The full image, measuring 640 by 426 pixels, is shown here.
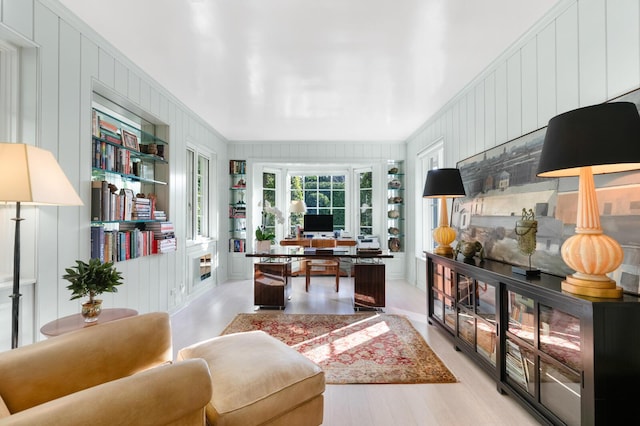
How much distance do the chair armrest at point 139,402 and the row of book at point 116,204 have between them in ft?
6.77

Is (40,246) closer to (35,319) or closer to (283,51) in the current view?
(35,319)

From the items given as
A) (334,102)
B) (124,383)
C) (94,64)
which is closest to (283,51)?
(334,102)

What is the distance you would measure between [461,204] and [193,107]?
3.58m

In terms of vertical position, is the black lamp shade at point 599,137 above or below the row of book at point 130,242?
above

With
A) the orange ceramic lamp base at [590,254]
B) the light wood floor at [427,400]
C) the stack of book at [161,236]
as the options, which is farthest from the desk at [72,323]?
the orange ceramic lamp base at [590,254]

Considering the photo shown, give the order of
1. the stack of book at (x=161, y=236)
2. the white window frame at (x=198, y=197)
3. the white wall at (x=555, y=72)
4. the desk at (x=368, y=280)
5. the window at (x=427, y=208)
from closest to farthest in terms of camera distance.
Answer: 1. the white wall at (x=555, y=72)
2. the stack of book at (x=161, y=236)
3. the desk at (x=368, y=280)
4. the white window frame at (x=198, y=197)
5. the window at (x=427, y=208)

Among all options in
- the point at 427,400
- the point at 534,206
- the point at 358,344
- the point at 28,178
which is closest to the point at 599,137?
the point at 534,206

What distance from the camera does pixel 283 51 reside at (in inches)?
105

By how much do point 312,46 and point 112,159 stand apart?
6.74ft

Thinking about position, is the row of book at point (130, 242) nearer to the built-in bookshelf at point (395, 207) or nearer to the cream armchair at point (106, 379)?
the cream armchair at point (106, 379)

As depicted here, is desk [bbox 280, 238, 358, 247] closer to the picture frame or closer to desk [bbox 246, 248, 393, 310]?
desk [bbox 246, 248, 393, 310]

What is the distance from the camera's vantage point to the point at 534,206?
2.28 m

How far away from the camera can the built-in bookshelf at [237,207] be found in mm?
5688

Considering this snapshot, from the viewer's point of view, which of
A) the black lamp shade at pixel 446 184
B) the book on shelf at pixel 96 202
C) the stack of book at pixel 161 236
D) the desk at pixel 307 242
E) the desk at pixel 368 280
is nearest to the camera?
the book on shelf at pixel 96 202
